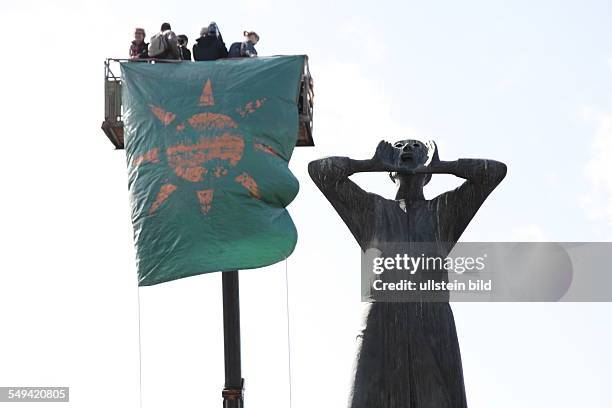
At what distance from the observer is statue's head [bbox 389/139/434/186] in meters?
16.0

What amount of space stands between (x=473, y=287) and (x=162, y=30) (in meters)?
5.44

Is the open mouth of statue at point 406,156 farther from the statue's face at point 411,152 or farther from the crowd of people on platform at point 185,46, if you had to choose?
the crowd of people on platform at point 185,46

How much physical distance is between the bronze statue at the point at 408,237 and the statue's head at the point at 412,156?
0.01 metres

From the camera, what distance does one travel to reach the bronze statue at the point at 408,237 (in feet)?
50.5

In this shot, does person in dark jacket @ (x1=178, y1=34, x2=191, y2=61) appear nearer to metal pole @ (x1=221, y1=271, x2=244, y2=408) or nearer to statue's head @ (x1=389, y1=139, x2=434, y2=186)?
metal pole @ (x1=221, y1=271, x2=244, y2=408)

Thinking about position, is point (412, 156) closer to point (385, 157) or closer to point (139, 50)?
point (385, 157)

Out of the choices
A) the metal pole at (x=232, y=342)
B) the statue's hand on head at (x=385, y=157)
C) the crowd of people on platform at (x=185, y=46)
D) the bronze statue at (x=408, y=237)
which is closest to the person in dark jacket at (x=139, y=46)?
the crowd of people on platform at (x=185, y=46)

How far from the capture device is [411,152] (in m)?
16.1

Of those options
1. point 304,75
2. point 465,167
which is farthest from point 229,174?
point 465,167

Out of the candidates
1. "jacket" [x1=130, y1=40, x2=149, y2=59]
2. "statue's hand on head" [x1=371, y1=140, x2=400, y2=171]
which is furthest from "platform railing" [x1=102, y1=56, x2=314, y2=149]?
"statue's hand on head" [x1=371, y1=140, x2=400, y2=171]

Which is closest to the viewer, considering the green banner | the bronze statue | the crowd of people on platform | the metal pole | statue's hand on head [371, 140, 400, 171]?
the bronze statue

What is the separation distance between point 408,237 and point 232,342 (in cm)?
288

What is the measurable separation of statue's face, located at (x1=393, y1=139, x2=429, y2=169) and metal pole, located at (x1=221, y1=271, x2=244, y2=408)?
3.02 meters

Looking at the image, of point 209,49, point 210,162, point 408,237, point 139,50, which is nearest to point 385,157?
point 408,237
